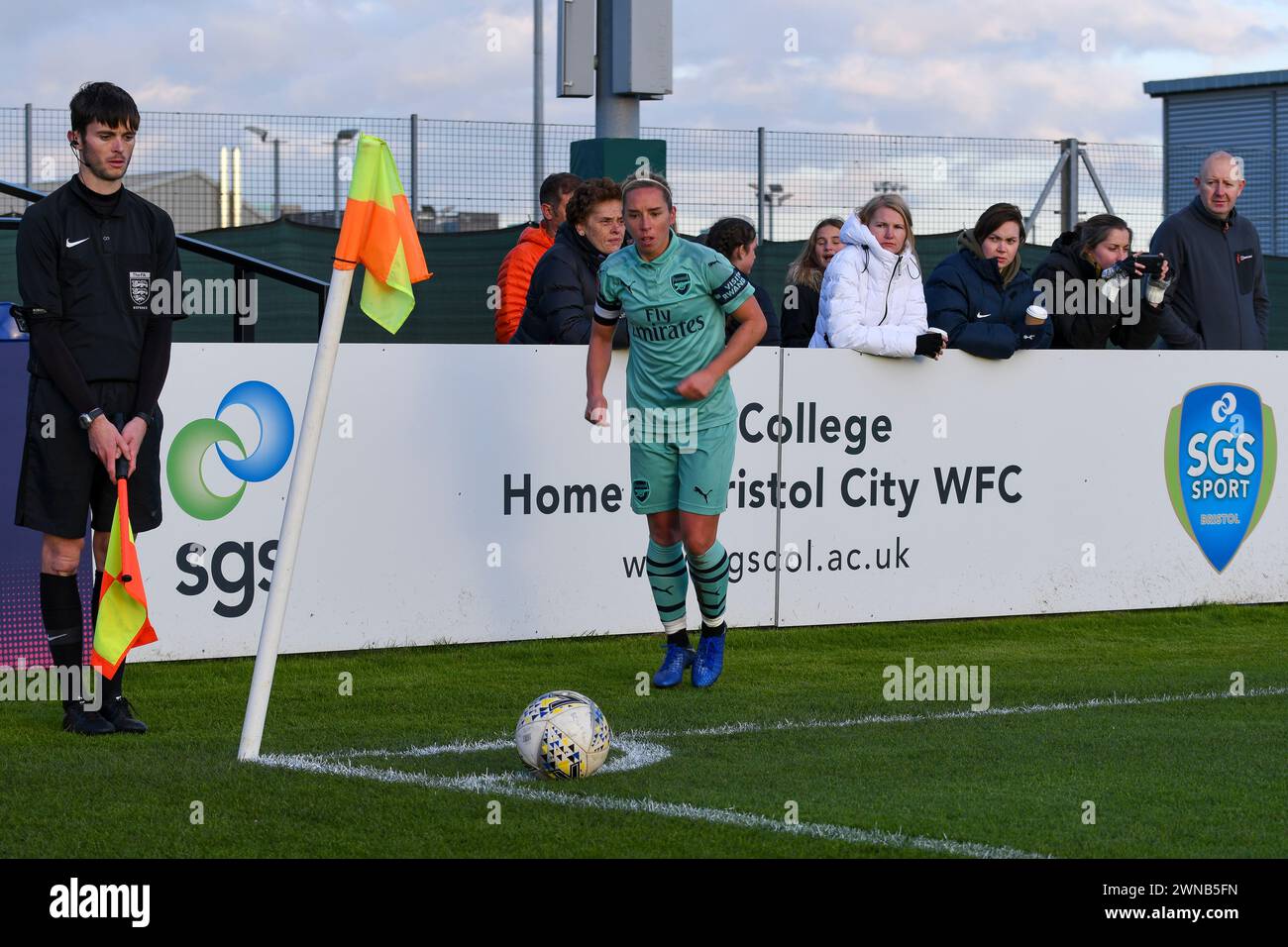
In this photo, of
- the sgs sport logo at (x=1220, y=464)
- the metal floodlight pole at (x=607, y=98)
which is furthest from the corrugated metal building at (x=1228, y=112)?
the sgs sport logo at (x=1220, y=464)

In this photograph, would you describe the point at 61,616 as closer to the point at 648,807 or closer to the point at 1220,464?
the point at 648,807

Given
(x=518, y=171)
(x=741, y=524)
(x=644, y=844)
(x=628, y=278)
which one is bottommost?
(x=644, y=844)

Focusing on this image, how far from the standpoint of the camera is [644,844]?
5273 millimetres

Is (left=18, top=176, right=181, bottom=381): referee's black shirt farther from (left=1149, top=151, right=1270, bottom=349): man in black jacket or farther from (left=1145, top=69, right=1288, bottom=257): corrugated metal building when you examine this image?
(left=1145, top=69, right=1288, bottom=257): corrugated metal building

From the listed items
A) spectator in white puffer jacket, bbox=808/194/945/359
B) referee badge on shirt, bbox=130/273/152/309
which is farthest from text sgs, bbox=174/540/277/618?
spectator in white puffer jacket, bbox=808/194/945/359

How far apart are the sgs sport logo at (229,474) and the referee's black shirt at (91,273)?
168cm

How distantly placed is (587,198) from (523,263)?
0.90 m

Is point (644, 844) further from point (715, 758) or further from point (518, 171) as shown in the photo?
point (518, 171)

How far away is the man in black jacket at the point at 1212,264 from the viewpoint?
11531mm

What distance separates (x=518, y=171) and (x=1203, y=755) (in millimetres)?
8904

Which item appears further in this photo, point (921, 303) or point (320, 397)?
point (921, 303)

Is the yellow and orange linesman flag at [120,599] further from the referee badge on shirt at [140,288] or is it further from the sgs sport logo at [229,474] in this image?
the sgs sport logo at [229,474]

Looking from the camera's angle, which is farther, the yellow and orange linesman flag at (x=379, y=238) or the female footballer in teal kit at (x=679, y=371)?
the female footballer in teal kit at (x=679, y=371)
